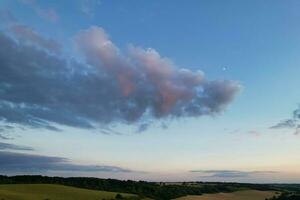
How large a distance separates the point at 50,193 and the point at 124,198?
1213 inches

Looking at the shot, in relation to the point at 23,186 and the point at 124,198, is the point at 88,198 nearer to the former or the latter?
the point at 124,198

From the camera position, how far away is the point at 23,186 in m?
173

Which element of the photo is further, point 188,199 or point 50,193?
point 188,199

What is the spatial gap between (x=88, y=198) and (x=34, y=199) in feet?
83.9

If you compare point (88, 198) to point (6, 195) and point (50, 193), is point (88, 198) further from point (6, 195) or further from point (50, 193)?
point (6, 195)

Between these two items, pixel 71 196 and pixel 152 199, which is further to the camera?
pixel 152 199

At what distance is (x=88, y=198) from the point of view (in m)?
156

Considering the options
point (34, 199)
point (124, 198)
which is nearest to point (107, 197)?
point (124, 198)

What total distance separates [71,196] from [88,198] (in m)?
6.85

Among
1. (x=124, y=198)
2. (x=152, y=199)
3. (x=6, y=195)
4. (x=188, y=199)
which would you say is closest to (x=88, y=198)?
(x=124, y=198)

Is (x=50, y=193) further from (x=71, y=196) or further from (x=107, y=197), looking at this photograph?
(x=107, y=197)

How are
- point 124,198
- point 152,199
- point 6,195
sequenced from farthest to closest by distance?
point 152,199, point 124,198, point 6,195

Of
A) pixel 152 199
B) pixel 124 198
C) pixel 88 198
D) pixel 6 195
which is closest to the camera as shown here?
pixel 6 195

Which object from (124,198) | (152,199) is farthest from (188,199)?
(124,198)
